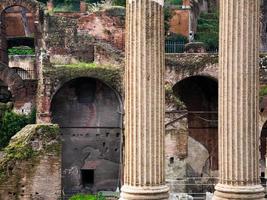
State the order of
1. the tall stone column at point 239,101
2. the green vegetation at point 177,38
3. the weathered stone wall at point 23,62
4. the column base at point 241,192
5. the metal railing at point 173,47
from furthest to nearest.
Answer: the weathered stone wall at point 23,62
the green vegetation at point 177,38
the metal railing at point 173,47
the tall stone column at point 239,101
the column base at point 241,192

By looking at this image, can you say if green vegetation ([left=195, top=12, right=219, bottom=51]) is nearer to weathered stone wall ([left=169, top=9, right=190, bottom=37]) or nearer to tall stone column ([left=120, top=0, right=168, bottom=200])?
weathered stone wall ([left=169, top=9, right=190, bottom=37])

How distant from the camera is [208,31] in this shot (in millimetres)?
44531

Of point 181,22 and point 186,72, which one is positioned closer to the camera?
point 186,72

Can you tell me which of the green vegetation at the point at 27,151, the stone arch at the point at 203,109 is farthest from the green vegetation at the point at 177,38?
the green vegetation at the point at 27,151

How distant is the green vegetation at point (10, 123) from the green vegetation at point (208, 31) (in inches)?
511

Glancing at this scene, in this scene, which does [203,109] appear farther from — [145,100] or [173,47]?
[145,100]

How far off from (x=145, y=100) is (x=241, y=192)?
2168 millimetres

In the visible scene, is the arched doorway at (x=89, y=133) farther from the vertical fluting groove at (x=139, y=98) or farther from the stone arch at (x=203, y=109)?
the vertical fluting groove at (x=139, y=98)

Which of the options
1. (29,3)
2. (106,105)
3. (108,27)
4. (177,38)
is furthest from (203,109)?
→ (29,3)

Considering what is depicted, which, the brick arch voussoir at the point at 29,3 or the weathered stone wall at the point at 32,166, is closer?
the weathered stone wall at the point at 32,166

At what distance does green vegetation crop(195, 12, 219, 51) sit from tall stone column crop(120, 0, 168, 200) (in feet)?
93.6

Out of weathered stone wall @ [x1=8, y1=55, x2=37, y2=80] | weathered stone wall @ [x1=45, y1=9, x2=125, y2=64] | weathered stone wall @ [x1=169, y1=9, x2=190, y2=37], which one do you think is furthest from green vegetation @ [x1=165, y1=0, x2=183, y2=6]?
weathered stone wall @ [x1=45, y1=9, x2=125, y2=64]

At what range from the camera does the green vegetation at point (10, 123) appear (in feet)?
101

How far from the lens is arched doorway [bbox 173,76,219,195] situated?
28.8 meters
